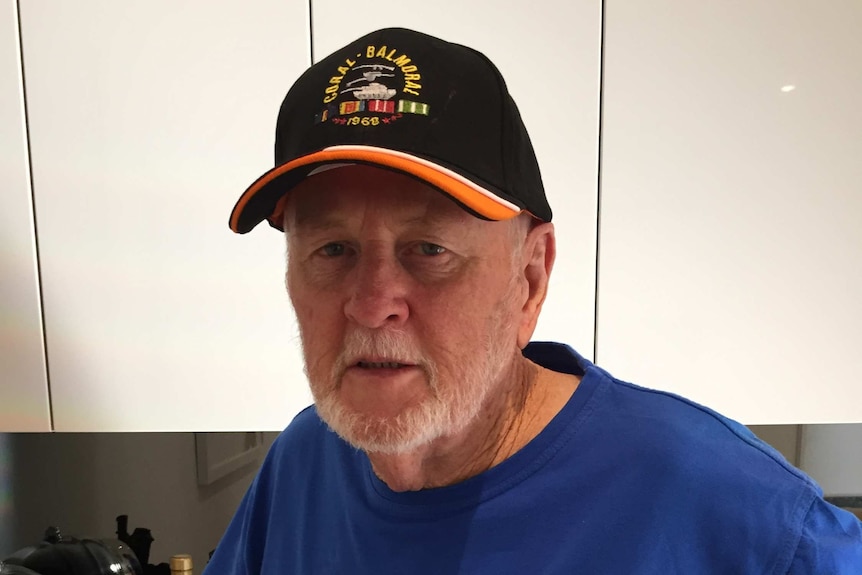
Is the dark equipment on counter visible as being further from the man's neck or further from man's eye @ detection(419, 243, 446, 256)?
man's eye @ detection(419, 243, 446, 256)

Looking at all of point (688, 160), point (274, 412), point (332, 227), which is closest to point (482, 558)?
point (332, 227)

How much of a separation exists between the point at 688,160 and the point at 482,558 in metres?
0.80

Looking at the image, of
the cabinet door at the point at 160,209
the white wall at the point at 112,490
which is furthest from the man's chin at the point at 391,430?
the white wall at the point at 112,490

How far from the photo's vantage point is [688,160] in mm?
1062

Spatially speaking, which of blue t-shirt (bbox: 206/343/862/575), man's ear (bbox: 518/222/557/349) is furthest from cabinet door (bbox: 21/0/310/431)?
man's ear (bbox: 518/222/557/349)

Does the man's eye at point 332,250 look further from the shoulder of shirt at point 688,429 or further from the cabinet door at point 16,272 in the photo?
the cabinet door at point 16,272

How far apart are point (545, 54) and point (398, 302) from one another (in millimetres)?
694

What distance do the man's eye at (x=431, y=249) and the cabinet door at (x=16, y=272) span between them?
90 centimetres

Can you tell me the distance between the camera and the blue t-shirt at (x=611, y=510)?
0.54 m

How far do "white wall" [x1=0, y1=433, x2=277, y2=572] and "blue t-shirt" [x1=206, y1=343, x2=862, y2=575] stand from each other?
0.89 meters

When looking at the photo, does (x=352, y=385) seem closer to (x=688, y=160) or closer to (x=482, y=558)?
(x=482, y=558)

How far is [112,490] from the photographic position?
150cm

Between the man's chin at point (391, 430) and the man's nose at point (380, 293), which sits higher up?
the man's nose at point (380, 293)

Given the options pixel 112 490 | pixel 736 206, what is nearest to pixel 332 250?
pixel 736 206
